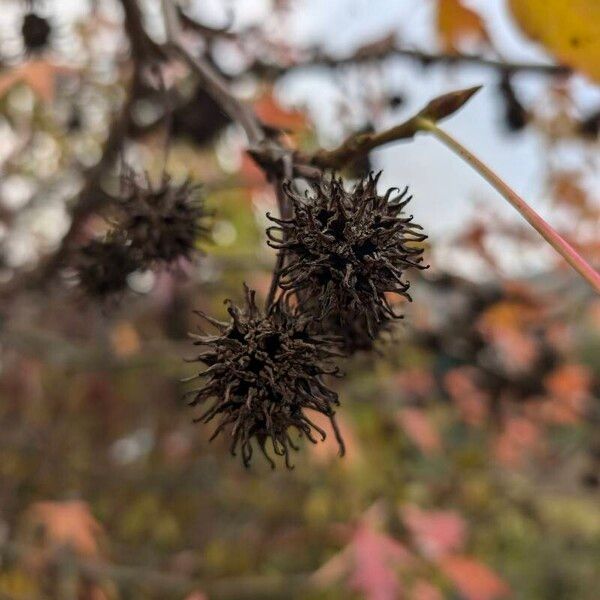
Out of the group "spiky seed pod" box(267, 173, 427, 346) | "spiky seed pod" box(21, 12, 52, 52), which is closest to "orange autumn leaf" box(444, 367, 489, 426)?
"spiky seed pod" box(21, 12, 52, 52)

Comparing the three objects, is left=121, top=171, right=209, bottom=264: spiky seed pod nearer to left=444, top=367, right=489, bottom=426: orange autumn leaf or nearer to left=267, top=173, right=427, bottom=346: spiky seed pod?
left=267, top=173, right=427, bottom=346: spiky seed pod

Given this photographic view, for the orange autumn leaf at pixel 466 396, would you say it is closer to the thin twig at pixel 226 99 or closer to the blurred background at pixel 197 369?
the blurred background at pixel 197 369

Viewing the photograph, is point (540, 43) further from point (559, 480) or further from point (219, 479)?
point (559, 480)

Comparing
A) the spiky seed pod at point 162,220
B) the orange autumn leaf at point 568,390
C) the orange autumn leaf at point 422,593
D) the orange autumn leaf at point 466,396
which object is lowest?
the spiky seed pod at point 162,220

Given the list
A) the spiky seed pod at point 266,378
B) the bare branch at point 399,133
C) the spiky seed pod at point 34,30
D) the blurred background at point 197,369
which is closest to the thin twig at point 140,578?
the blurred background at point 197,369

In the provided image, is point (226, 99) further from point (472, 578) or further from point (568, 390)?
point (568, 390)

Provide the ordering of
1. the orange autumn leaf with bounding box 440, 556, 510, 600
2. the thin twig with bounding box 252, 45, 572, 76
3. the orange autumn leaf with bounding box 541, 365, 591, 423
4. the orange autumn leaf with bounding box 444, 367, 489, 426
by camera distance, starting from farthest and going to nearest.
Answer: the orange autumn leaf with bounding box 444, 367, 489, 426 → the orange autumn leaf with bounding box 541, 365, 591, 423 → the orange autumn leaf with bounding box 440, 556, 510, 600 → the thin twig with bounding box 252, 45, 572, 76
